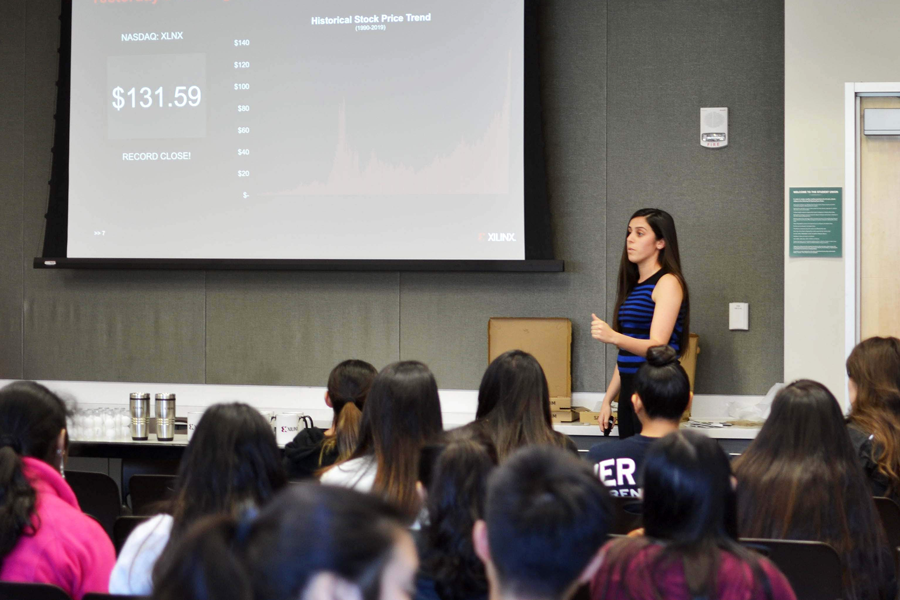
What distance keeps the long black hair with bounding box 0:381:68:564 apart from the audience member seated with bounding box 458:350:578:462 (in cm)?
103

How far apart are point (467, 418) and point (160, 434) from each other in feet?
4.92

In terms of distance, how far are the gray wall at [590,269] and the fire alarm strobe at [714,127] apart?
5 cm

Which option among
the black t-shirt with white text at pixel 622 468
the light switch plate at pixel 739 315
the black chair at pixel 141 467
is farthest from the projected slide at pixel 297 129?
the black t-shirt with white text at pixel 622 468

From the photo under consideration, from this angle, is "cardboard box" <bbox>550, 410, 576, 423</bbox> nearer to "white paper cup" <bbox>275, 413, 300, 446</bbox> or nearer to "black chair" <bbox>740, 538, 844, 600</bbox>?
"white paper cup" <bbox>275, 413, 300, 446</bbox>

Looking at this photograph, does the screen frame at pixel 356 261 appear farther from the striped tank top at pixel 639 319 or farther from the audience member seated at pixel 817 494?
the audience member seated at pixel 817 494

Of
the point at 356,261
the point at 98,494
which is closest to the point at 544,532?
the point at 98,494

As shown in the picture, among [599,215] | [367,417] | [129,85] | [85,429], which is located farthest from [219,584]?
[129,85]

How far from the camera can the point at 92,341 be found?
4785 mm

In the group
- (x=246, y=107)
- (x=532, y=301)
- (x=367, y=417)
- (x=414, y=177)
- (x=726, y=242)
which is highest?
(x=246, y=107)

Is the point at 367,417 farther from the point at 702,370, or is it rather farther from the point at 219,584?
the point at 702,370

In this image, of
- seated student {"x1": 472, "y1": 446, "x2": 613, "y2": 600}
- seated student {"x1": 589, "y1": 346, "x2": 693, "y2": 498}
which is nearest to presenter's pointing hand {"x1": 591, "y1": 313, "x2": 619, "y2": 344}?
seated student {"x1": 589, "y1": 346, "x2": 693, "y2": 498}

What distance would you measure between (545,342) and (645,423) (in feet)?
6.35

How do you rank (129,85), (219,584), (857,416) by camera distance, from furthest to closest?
(129,85), (857,416), (219,584)

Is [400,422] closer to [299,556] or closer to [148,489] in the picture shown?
[148,489]
